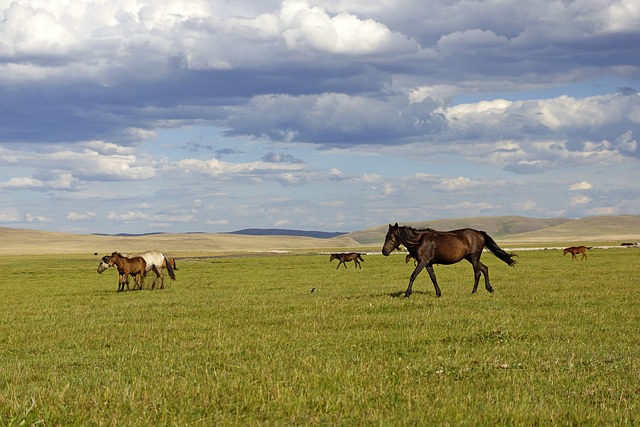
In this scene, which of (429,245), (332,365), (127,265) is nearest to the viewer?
(332,365)

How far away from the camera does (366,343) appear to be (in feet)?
42.0

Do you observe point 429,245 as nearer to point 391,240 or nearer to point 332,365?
point 391,240

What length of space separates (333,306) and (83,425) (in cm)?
1246

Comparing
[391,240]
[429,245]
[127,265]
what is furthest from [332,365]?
[127,265]

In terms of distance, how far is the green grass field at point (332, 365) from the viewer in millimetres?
7918

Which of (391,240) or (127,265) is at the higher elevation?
(391,240)

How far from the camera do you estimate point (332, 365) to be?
1045 centimetres

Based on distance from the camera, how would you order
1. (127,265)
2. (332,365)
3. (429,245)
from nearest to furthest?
(332,365)
(429,245)
(127,265)

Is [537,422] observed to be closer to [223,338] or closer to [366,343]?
[366,343]

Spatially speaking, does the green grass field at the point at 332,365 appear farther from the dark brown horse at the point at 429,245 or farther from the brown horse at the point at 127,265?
the brown horse at the point at 127,265

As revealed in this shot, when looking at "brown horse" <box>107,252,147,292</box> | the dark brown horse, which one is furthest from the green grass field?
"brown horse" <box>107,252,147,292</box>

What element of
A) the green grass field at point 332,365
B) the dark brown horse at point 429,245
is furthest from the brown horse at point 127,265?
the dark brown horse at point 429,245

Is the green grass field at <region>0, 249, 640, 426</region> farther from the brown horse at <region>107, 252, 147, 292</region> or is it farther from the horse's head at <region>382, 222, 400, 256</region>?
the brown horse at <region>107, 252, 147, 292</region>

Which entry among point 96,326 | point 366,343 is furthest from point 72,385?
point 96,326
